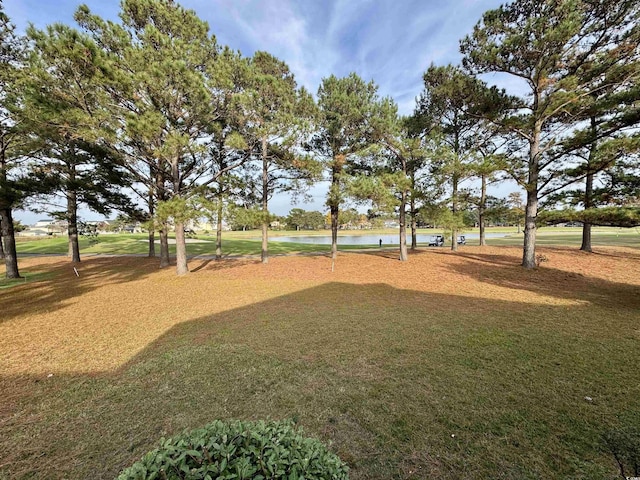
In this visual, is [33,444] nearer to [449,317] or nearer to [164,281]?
[449,317]

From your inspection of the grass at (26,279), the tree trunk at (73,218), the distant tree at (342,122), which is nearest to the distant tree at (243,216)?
the distant tree at (342,122)

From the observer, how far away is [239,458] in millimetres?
1252

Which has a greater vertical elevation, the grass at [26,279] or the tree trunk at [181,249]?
the tree trunk at [181,249]

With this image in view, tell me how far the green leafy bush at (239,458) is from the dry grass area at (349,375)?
1338 mm

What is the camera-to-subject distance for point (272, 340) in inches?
197

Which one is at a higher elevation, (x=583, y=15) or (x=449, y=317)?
(x=583, y=15)

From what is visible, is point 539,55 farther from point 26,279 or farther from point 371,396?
point 26,279

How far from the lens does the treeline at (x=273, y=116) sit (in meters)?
8.03

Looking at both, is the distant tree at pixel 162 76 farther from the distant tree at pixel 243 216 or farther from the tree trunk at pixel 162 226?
the distant tree at pixel 243 216

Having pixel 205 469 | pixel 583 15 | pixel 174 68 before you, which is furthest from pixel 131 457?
pixel 583 15

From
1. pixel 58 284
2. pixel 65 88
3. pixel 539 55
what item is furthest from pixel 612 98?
pixel 58 284

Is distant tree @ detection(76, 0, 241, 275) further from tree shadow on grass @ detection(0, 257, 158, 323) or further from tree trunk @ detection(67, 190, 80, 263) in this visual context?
tree trunk @ detection(67, 190, 80, 263)

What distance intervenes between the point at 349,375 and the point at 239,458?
2797 millimetres

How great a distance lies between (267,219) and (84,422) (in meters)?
10.1
